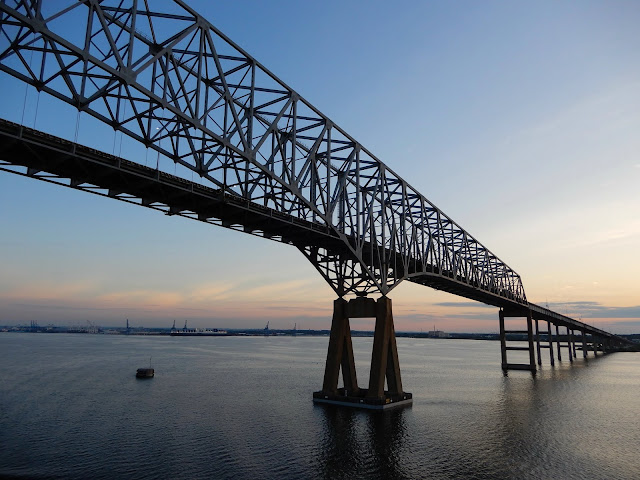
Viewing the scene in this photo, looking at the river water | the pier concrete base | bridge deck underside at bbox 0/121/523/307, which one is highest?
bridge deck underside at bbox 0/121/523/307

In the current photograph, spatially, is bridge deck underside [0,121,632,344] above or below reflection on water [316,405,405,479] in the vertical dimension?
above

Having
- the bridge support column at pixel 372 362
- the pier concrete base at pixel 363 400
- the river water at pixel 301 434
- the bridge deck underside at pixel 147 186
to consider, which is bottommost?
the river water at pixel 301 434

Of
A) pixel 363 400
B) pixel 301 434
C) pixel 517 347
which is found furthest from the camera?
pixel 517 347

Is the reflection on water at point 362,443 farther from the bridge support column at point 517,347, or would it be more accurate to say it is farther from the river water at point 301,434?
the bridge support column at point 517,347

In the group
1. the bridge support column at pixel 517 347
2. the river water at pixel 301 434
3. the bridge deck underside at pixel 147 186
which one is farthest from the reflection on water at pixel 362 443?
the bridge support column at pixel 517 347

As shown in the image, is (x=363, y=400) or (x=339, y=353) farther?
(x=339, y=353)

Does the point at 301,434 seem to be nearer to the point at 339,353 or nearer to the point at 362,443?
the point at 362,443

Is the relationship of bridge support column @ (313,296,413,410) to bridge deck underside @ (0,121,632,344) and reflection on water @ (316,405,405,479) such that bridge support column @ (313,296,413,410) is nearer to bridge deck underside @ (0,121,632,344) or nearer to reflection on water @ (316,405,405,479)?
reflection on water @ (316,405,405,479)

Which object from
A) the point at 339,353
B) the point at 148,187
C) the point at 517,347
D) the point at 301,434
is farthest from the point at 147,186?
the point at 517,347

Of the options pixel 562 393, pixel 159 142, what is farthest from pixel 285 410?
pixel 562 393

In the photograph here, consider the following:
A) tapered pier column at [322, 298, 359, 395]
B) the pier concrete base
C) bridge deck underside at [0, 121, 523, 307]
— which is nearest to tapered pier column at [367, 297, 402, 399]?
the pier concrete base
